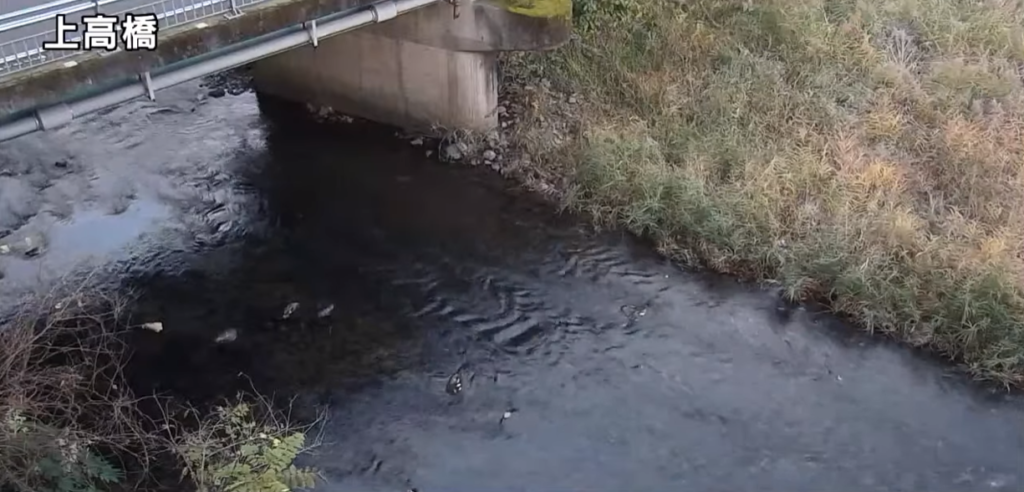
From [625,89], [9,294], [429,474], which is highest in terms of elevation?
[625,89]

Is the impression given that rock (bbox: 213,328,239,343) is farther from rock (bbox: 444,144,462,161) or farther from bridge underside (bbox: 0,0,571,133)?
rock (bbox: 444,144,462,161)

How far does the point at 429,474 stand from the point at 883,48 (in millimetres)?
11394

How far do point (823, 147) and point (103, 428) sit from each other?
10.1 meters

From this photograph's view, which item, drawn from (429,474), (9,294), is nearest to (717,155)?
(429,474)

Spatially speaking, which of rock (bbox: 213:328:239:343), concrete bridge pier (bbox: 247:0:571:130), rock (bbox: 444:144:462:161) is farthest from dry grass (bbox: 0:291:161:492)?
concrete bridge pier (bbox: 247:0:571:130)

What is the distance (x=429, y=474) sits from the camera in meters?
8.71

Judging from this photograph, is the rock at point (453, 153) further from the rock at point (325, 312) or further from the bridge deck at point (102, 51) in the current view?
the bridge deck at point (102, 51)

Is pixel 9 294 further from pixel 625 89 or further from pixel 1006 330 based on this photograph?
pixel 1006 330

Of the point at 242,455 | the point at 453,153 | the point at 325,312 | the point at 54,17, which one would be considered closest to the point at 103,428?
the point at 242,455

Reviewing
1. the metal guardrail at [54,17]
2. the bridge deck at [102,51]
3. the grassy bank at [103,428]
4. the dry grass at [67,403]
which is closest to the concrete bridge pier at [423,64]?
the bridge deck at [102,51]

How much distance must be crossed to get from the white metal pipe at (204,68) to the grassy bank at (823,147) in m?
3.37

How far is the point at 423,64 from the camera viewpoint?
13641 millimetres

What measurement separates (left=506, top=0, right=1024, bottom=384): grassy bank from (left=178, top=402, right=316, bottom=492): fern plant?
573 cm

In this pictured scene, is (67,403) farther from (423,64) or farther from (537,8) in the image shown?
(537,8)
